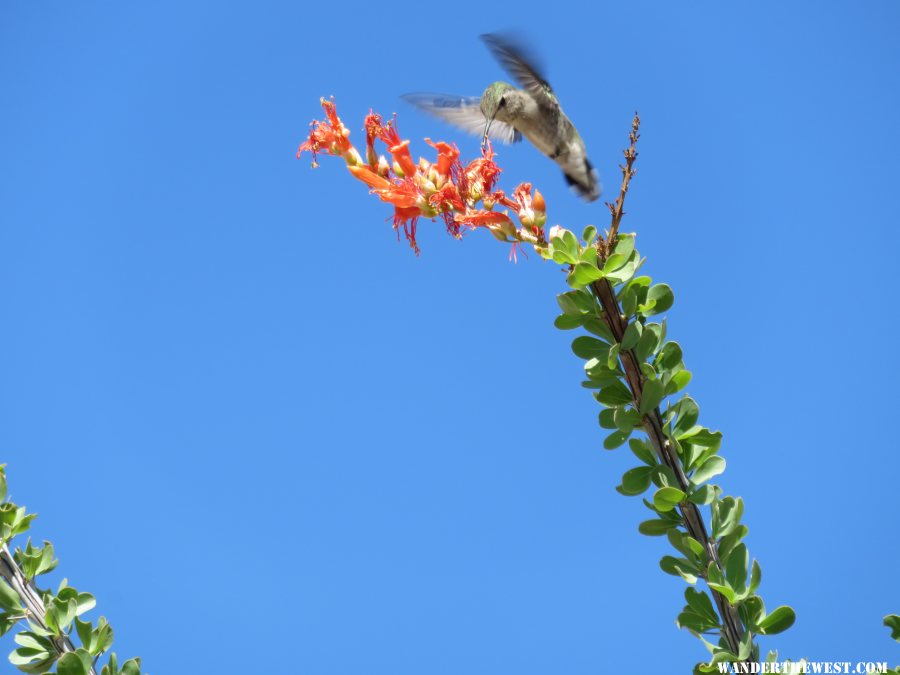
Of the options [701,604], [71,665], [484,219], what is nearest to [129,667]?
[71,665]

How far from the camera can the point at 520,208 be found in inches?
123

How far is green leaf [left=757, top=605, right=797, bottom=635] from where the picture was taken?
2.48m

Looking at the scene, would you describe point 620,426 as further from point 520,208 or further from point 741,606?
point 520,208

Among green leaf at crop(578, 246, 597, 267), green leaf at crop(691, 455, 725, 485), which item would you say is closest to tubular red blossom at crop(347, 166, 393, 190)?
green leaf at crop(578, 246, 597, 267)

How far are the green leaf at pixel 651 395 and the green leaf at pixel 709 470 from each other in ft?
0.90

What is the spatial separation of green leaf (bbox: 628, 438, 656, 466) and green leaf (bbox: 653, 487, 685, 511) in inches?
6.7

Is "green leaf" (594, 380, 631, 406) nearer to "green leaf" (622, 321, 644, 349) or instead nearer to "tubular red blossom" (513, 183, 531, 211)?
"green leaf" (622, 321, 644, 349)

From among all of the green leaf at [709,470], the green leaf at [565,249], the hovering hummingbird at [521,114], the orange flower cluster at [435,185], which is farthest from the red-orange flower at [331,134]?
the hovering hummingbird at [521,114]

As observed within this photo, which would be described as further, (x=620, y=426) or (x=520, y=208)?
(x=520, y=208)

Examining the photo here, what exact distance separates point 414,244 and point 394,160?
1.45ft

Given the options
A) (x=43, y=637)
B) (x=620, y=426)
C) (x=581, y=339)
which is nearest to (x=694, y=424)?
(x=620, y=426)

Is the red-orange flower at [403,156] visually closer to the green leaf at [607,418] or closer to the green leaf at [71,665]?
the green leaf at [607,418]

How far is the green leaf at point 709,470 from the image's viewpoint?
2.68m

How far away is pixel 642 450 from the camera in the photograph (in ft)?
8.93
